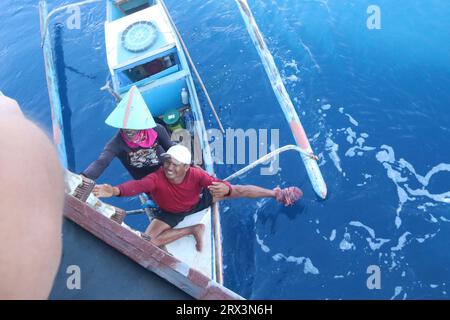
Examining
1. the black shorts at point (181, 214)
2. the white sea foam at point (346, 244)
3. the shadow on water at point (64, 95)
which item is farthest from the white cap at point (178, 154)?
the shadow on water at point (64, 95)

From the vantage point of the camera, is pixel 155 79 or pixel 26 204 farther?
pixel 155 79

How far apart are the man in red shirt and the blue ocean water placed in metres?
1.05

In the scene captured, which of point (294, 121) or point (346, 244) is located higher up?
point (294, 121)

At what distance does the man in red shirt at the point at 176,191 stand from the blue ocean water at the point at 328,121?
1.05 meters

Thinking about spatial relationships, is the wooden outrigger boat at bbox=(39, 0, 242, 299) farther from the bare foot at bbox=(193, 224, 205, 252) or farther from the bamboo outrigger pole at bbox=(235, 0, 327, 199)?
the bamboo outrigger pole at bbox=(235, 0, 327, 199)

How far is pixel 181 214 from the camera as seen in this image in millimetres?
5266

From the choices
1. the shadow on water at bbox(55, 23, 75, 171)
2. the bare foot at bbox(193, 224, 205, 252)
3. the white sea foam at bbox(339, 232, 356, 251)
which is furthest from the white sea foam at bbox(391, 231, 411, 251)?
the shadow on water at bbox(55, 23, 75, 171)

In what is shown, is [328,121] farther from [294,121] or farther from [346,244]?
[346,244]

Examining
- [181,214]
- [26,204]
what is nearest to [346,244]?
[181,214]

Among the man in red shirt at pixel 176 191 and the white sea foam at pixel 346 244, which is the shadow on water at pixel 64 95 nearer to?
the man in red shirt at pixel 176 191

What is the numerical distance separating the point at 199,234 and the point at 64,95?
6.47 m

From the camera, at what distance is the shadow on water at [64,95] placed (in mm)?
8203

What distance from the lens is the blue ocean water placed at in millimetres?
5520
